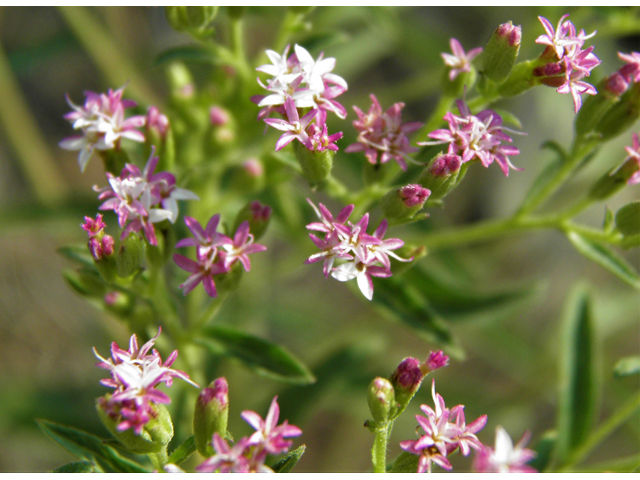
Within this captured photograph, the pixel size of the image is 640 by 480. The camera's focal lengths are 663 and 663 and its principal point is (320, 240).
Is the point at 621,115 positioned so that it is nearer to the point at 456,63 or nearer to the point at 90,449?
the point at 456,63

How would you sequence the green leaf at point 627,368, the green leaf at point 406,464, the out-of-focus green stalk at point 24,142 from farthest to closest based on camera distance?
the out-of-focus green stalk at point 24,142, the green leaf at point 627,368, the green leaf at point 406,464

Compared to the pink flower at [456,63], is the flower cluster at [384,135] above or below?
below

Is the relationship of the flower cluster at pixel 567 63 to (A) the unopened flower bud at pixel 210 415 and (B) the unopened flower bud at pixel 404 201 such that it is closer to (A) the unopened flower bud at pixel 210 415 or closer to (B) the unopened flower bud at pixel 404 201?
(B) the unopened flower bud at pixel 404 201

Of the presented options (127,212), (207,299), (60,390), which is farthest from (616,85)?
(60,390)

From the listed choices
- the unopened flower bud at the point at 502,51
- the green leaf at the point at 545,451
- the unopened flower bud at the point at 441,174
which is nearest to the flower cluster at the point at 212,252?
the unopened flower bud at the point at 441,174

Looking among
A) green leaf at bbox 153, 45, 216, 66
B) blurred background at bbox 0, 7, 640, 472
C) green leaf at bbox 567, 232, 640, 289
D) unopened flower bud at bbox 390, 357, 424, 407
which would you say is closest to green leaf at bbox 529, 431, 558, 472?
blurred background at bbox 0, 7, 640, 472

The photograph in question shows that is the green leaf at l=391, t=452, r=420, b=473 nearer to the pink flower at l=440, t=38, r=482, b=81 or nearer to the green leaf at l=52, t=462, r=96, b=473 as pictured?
the green leaf at l=52, t=462, r=96, b=473

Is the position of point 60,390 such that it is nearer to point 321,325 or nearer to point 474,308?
point 321,325
